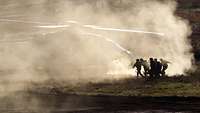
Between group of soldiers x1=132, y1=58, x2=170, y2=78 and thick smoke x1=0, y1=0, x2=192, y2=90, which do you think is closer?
group of soldiers x1=132, y1=58, x2=170, y2=78

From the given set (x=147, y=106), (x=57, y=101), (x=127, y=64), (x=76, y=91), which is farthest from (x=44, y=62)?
(x=147, y=106)

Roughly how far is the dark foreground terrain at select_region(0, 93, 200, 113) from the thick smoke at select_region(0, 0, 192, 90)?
5190 millimetres

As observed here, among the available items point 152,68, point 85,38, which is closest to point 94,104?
point 152,68

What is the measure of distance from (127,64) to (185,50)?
5893mm

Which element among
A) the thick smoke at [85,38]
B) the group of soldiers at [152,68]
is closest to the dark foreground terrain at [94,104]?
the thick smoke at [85,38]

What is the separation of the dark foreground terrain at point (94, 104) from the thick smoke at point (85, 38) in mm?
5190

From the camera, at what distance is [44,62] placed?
4303 centimetres

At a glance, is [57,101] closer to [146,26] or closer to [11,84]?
[11,84]

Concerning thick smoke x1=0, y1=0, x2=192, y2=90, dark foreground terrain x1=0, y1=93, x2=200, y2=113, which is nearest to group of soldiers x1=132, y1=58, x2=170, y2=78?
thick smoke x1=0, y1=0, x2=192, y2=90

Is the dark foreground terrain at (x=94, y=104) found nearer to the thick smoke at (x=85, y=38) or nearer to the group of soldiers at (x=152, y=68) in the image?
the thick smoke at (x=85, y=38)

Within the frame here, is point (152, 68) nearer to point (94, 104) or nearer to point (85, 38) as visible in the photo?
point (94, 104)

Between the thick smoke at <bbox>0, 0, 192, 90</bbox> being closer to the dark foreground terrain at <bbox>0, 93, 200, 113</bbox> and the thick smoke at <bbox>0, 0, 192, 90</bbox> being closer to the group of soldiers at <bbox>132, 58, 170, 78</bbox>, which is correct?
the group of soldiers at <bbox>132, 58, 170, 78</bbox>

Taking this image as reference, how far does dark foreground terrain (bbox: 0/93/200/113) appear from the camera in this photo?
26797 millimetres

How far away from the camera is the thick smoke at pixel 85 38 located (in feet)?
132
